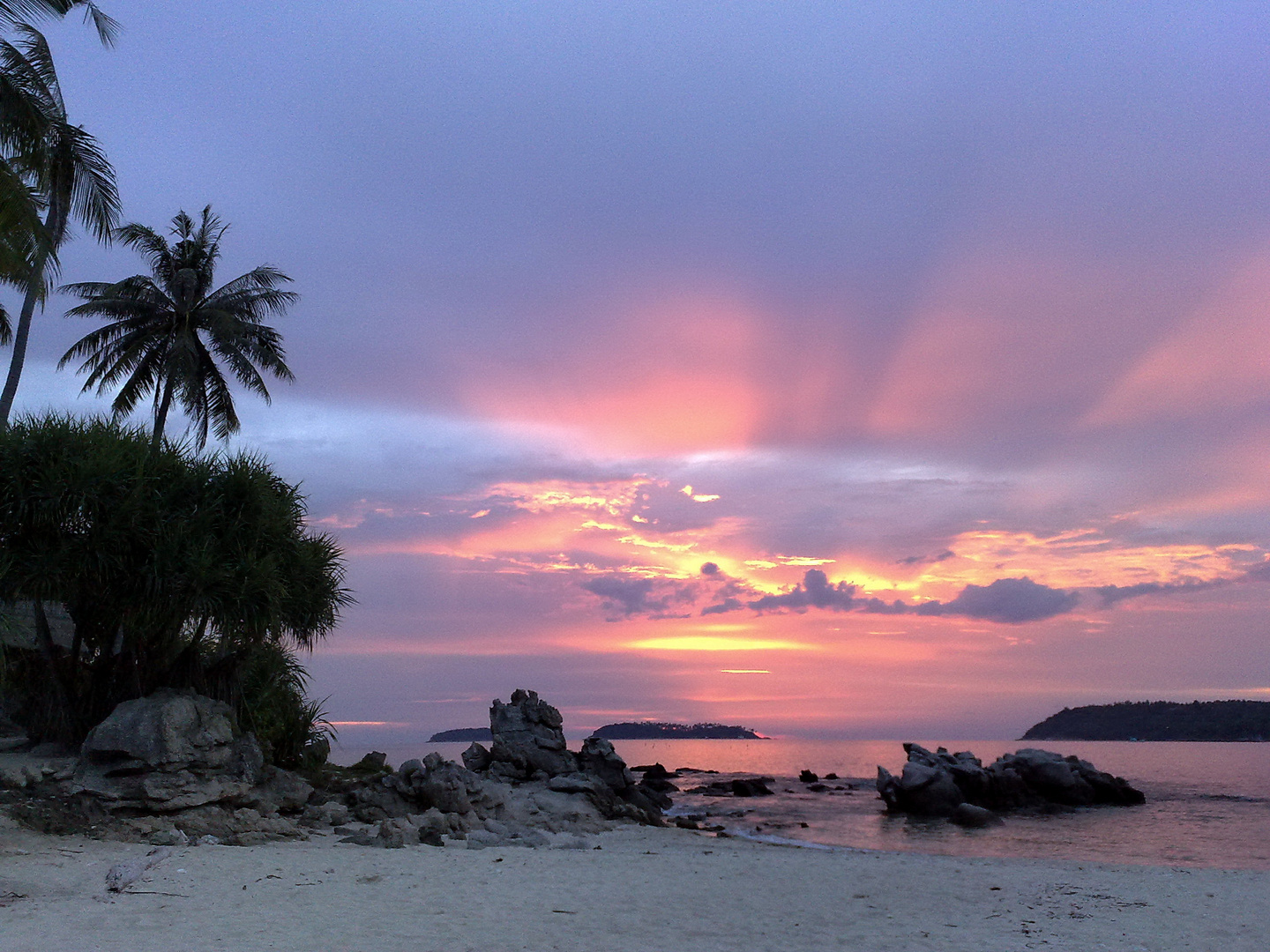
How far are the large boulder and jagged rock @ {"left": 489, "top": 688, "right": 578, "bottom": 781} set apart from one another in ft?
34.9

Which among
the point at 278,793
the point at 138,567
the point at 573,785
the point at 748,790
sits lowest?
the point at 748,790

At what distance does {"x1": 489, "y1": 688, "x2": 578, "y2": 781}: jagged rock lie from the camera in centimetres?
2638

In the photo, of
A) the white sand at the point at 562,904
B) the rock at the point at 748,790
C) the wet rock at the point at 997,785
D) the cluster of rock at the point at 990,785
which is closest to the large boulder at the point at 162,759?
the white sand at the point at 562,904

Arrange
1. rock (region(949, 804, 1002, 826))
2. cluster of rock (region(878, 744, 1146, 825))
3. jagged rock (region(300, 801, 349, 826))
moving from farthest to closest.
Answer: cluster of rock (region(878, 744, 1146, 825))
rock (region(949, 804, 1002, 826))
jagged rock (region(300, 801, 349, 826))

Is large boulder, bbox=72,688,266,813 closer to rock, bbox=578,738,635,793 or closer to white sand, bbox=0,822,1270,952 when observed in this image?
white sand, bbox=0,822,1270,952

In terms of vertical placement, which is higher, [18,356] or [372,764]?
[18,356]

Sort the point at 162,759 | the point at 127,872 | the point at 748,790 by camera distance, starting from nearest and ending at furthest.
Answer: the point at 127,872
the point at 162,759
the point at 748,790

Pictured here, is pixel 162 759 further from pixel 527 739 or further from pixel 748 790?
pixel 748 790

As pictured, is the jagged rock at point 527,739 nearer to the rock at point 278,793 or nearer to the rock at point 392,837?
the rock at point 278,793

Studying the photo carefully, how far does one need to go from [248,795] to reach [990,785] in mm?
36915

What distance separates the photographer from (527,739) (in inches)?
1080

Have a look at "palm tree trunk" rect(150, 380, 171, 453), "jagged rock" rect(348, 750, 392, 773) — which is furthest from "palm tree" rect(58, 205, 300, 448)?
"jagged rock" rect(348, 750, 392, 773)

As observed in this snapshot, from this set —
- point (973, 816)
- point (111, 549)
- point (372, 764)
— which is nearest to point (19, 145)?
point (111, 549)

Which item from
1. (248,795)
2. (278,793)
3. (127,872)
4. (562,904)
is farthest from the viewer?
(278,793)
